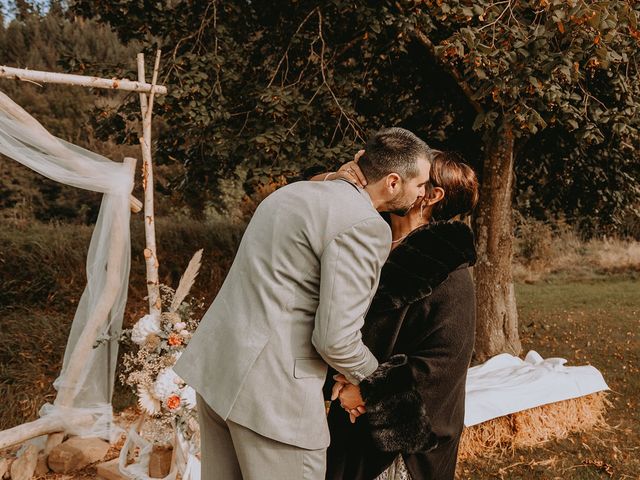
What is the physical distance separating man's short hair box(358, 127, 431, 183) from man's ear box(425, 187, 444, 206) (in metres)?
0.33

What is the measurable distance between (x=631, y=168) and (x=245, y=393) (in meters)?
7.97

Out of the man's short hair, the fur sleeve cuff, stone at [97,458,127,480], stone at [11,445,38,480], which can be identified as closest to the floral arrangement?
stone at [97,458,127,480]

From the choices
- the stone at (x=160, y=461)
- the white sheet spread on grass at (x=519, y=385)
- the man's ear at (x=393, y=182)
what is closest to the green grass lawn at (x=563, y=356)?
the white sheet spread on grass at (x=519, y=385)

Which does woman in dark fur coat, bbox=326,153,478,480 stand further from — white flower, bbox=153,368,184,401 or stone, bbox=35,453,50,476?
stone, bbox=35,453,50,476

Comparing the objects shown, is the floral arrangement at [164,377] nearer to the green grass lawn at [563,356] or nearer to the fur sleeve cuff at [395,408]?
the fur sleeve cuff at [395,408]

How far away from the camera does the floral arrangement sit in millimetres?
3709

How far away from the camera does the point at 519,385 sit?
518cm

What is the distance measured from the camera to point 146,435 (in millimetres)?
3922

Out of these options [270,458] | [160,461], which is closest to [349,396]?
[270,458]

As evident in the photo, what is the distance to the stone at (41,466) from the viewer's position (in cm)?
473

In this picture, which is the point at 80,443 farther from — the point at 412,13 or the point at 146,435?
the point at 412,13

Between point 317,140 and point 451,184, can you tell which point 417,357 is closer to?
point 451,184

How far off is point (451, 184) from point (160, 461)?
9.22ft

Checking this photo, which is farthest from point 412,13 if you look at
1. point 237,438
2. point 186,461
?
point 237,438
